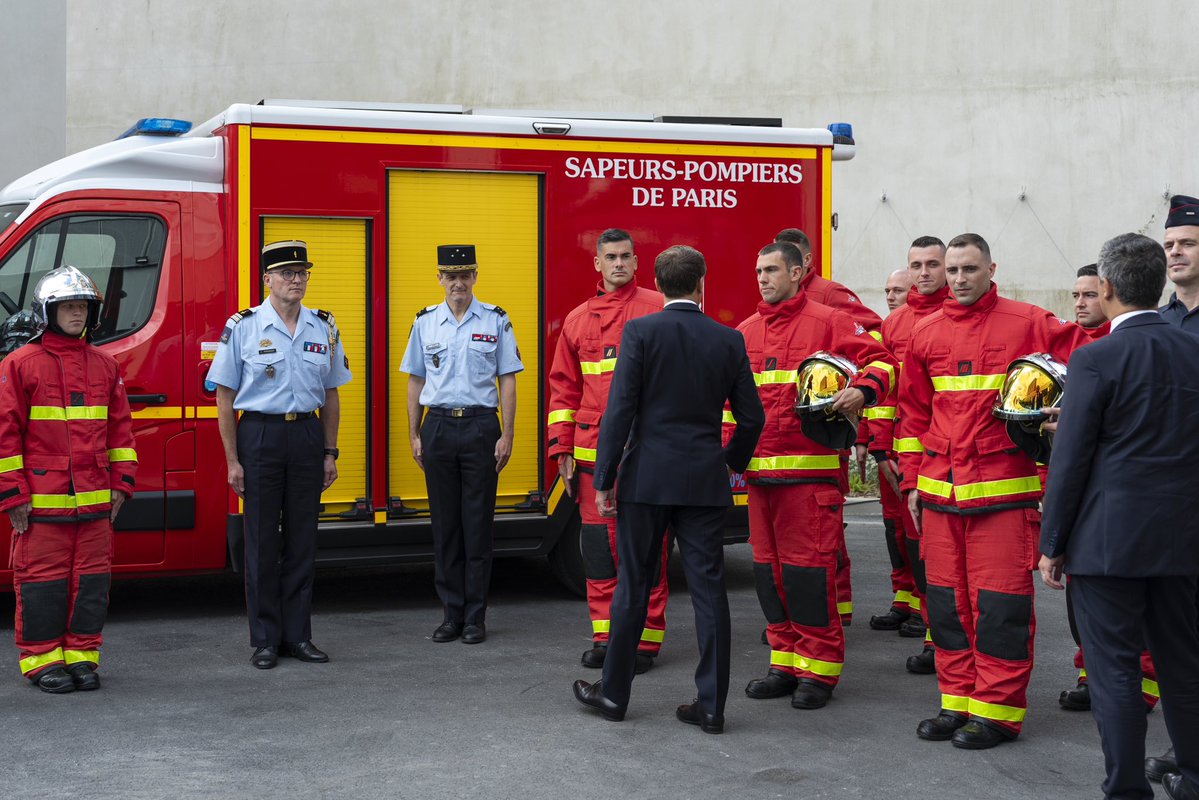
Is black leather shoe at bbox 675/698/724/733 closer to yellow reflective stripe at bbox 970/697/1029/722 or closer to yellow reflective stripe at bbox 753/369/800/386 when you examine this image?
yellow reflective stripe at bbox 970/697/1029/722

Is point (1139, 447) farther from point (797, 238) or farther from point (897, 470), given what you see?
point (797, 238)

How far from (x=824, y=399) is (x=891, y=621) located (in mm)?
2295

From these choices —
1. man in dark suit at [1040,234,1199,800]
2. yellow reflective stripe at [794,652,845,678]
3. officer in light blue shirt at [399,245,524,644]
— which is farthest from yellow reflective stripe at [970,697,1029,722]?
officer in light blue shirt at [399,245,524,644]

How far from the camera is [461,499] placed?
725cm

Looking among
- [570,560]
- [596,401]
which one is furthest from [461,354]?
[570,560]

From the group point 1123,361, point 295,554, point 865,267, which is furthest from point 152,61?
point 1123,361

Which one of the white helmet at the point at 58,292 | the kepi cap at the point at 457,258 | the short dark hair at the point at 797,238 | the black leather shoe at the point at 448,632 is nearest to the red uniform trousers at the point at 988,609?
the short dark hair at the point at 797,238

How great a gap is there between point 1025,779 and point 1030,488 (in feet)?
3.59

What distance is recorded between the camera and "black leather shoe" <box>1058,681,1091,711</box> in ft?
19.1

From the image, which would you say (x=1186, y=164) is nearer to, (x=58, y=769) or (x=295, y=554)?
(x=295, y=554)

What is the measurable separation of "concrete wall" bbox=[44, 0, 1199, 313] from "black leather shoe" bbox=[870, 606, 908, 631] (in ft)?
41.3

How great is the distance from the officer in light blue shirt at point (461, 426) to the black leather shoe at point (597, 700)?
4.84 ft

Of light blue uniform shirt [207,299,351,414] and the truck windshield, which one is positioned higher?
the truck windshield

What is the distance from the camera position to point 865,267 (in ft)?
64.6
